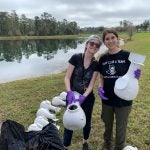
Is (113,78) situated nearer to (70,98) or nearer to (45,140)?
→ (70,98)

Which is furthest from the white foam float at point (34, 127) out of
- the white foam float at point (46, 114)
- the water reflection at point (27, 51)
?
the water reflection at point (27, 51)

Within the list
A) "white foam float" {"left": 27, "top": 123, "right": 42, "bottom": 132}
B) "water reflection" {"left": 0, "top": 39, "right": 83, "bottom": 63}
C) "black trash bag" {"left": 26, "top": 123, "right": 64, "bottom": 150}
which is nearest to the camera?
"black trash bag" {"left": 26, "top": 123, "right": 64, "bottom": 150}

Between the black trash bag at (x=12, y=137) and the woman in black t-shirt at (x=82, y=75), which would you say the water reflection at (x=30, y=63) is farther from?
the black trash bag at (x=12, y=137)

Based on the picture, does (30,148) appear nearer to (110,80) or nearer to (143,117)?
(110,80)

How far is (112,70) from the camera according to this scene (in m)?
3.93

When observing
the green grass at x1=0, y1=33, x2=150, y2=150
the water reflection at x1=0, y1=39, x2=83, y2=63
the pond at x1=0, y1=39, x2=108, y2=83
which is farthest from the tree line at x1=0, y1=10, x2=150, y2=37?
the green grass at x1=0, y1=33, x2=150, y2=150

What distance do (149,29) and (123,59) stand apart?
4870 inches

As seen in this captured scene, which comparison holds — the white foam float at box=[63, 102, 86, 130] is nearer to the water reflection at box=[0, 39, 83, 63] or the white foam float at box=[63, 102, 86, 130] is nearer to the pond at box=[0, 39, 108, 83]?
the pond at box=[0, 39, 108, 83]

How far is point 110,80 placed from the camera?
400 cm

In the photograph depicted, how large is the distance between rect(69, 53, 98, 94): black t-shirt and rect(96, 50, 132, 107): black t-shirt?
11 cm

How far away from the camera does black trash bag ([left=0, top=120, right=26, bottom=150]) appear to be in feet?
10.8

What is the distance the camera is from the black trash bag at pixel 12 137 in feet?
10.8

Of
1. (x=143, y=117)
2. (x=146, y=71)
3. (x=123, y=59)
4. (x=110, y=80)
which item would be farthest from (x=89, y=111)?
(x=146, y=71)

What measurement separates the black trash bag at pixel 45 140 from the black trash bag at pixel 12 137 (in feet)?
0.30
